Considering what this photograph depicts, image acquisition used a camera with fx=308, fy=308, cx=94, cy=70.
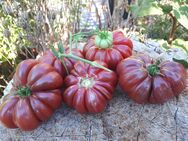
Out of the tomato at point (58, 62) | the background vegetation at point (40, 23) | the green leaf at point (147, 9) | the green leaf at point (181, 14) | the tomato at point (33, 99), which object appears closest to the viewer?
the tomato at point (33, 99)

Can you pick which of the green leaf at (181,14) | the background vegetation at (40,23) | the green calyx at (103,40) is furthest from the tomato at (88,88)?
the background vegetation at (40,23)

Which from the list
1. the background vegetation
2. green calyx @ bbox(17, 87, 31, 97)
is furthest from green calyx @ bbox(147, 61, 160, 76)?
the background vegetation

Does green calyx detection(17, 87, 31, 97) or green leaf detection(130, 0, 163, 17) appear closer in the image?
green calyx detection(17, 87, 31, 97)

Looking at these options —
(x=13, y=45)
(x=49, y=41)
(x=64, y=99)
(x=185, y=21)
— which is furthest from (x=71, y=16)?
(x=64, y=99)

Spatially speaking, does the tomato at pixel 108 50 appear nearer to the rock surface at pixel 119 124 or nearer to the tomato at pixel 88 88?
the tomato at pixel 88 88

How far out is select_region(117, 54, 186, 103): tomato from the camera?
1275mm

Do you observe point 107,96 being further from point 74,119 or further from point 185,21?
point 185,21

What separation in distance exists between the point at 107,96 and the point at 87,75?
122 mm

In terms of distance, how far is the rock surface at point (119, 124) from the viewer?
1294mm

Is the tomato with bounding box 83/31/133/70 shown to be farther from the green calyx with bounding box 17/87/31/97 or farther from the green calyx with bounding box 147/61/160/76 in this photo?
the green calyx with bounding box 17/87/31/97

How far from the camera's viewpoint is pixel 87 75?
130 cm

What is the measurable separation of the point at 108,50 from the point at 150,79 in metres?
0.24

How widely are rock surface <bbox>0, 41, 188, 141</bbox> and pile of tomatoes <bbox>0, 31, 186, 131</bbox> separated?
6cm

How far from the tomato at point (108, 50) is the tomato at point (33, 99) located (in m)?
0.21
